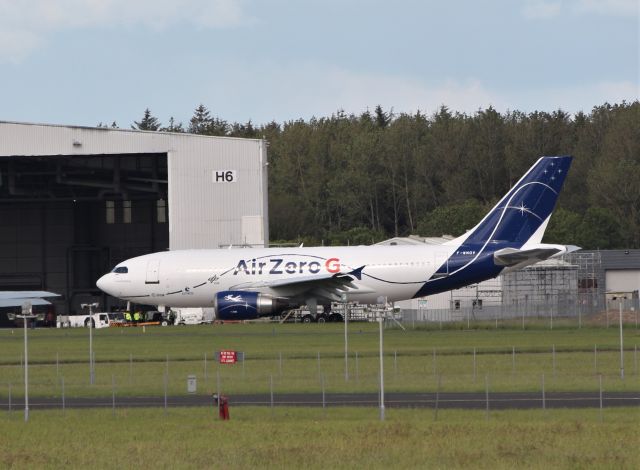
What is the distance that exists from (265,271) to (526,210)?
44.1ft

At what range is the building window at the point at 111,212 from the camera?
9219cm

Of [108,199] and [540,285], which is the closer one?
[540,285]

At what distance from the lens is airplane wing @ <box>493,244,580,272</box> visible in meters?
60.5

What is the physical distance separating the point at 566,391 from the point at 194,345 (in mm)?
21592

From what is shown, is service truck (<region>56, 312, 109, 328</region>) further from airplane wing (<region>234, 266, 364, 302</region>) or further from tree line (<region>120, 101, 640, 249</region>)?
tree line (<region>120, 101, 640, 249</region>)

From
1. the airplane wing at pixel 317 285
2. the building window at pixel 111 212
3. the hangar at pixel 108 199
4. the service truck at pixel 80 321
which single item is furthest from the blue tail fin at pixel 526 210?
the building window at pixel 111 212

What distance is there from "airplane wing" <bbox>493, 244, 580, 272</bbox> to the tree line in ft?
159

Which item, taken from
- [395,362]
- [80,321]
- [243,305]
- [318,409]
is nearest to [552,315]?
[243,305]

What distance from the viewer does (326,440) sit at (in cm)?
2595

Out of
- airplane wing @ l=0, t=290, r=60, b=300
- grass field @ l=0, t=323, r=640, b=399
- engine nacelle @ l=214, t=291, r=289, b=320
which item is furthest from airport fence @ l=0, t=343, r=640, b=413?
engine nacelle @ l=214, t=291, r=289, b=320

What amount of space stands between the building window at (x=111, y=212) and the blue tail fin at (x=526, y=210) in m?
36.1

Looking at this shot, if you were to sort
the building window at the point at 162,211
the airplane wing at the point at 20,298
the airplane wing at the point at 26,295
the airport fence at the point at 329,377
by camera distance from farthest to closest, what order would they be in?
1. the building window at the point at 162,211
2. the airport fence at the point at 329,377
3. the airplane wing at the point at 20,298
4. the airplane wing at the point at 26,295

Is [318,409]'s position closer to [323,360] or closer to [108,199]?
[323,360]

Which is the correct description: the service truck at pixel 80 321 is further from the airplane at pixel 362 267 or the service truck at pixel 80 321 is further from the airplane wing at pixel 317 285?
the airplane wing at pixel 317 285
